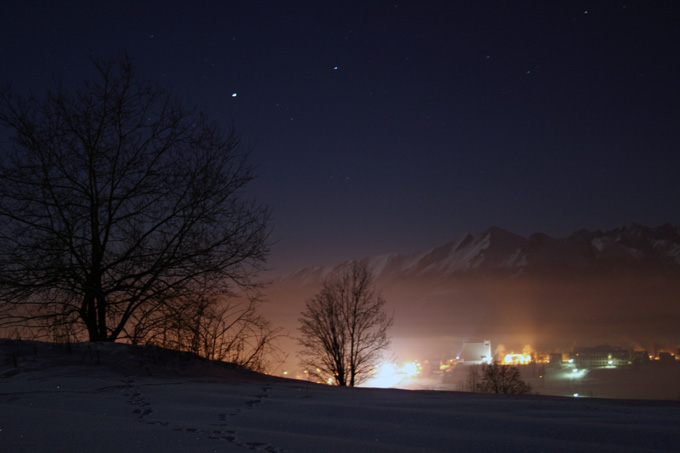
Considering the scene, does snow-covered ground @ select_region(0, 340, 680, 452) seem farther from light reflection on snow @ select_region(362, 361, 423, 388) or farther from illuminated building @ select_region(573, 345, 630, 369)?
illuminated building @ select_region(573, 345, 630, 369)

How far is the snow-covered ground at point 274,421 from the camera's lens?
295cm

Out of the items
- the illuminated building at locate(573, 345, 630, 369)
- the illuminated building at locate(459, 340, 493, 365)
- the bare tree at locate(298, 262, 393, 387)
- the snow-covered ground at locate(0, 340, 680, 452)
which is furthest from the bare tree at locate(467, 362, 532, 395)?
the illuminated building at locate(573, 345, 630, 369)

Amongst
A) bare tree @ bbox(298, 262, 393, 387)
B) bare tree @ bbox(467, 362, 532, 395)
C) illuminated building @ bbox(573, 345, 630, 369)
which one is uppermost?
bare tree @ bbox(298, 262, 393, 387)

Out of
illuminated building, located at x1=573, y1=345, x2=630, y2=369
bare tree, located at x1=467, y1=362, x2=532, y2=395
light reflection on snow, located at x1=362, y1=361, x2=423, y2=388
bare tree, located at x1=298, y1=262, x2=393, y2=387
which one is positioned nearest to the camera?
bare tree, located at x1=298, y1=262, x2=393, y2=387

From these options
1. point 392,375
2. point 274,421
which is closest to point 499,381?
point 392,375

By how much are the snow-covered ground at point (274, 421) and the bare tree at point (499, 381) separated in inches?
1154

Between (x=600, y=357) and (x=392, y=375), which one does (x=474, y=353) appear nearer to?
(x=600, y=357)

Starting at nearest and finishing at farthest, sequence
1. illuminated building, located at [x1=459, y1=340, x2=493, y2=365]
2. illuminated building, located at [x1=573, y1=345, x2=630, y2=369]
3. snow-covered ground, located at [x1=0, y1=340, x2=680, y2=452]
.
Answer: snow-covered ground, located at [x1=0, y1=340, x2=680, y2=452], illuminated building, located at [x1=573, y1=345, x2=630, y2=369], illuminated building, located at [x1=459, y1=340, x2=493, y2=365]

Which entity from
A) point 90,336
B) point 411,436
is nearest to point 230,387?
point 411,436

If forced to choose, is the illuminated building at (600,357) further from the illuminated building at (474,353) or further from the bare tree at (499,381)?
the bare tree at (499,381)

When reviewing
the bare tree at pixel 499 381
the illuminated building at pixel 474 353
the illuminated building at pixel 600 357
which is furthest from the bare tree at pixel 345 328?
the illuminated building at pixel 600 357

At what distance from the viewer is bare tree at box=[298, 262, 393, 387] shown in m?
27.3

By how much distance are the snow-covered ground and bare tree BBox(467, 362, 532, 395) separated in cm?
2931

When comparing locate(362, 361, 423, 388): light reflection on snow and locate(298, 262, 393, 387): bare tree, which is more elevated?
locate(298, 262, 393, 387): bare tree
